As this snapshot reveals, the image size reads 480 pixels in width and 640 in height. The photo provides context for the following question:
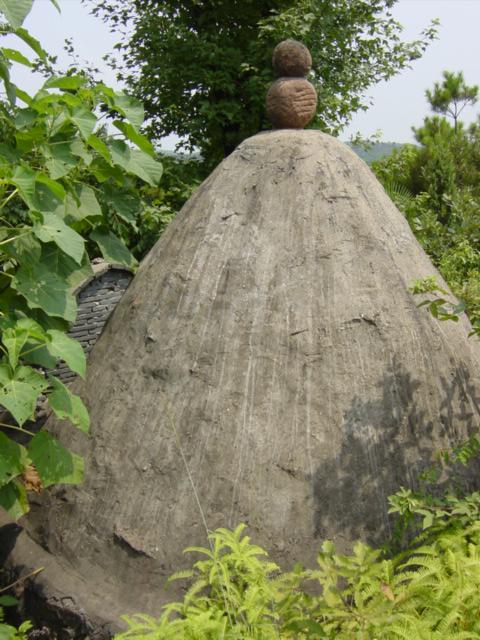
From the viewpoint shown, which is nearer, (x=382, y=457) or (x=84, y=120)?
(x=382, y=457)

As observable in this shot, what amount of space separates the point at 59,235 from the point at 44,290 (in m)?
0.24

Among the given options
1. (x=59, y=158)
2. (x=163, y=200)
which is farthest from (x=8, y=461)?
(x=163, y=200)

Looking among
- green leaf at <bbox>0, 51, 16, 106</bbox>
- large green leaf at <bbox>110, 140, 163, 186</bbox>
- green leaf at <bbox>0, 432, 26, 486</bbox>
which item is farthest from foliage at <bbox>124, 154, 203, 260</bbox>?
green leaf at <bbox>0, 432, 26, 486</bbox>

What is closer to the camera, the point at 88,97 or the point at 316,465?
the point at 316,465

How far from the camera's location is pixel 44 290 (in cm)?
281

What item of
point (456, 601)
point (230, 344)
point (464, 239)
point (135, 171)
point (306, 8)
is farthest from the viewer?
point (306, 8)

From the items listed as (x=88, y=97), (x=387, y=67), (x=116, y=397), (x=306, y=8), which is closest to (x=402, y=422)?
(x=116, y=397)

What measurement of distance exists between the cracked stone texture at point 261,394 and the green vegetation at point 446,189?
1.11 feet

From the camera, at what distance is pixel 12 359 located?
2477 millimetres

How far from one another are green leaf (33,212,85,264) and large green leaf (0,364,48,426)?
47 centimetres

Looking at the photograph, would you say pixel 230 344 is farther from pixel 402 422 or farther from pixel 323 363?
pixel 402 422

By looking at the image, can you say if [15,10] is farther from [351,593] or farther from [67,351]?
[351,593]

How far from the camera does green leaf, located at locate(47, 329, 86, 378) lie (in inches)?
102

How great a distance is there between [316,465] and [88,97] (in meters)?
1.82
